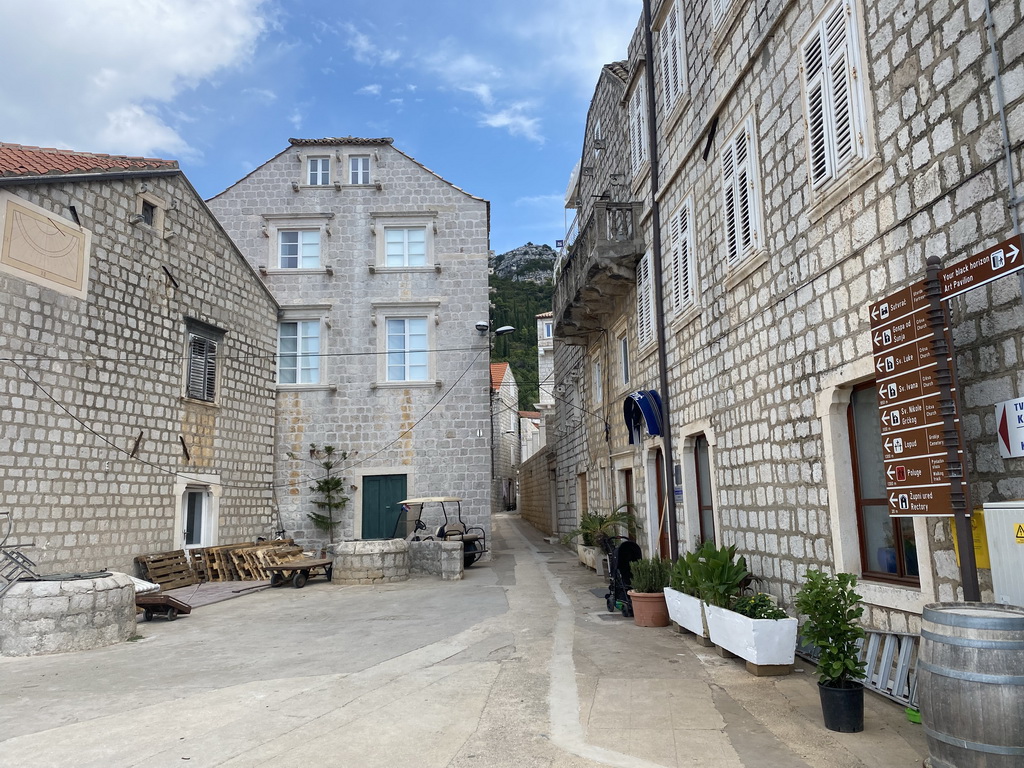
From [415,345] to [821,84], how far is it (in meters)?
13.0

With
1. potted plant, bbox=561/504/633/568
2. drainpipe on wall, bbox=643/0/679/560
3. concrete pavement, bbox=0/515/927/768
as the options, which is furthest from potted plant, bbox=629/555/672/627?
potted plant, bbox=561/504/633/568

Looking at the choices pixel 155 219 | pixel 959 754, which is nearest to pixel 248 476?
pixel 155 219

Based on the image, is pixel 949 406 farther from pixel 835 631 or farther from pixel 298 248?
pixel 298 248

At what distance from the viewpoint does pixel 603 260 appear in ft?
40.2

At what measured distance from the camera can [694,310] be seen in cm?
937

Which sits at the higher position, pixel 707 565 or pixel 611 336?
pixel 611 336

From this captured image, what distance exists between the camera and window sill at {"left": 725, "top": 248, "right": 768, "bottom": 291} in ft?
24.1

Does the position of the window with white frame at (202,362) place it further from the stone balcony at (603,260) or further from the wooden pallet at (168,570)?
the stone balcony at (603,260)

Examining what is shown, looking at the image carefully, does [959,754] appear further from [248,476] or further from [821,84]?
[248,476]

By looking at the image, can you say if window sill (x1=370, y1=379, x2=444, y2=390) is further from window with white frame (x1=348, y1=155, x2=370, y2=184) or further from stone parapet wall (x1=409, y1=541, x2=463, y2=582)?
window with white frame (x1=348, y1=155, x2=370, y2=184)

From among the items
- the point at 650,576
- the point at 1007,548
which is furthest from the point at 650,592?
the point at 1007,548

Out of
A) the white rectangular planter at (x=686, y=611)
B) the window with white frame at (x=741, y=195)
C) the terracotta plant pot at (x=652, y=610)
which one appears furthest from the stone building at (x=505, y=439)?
the white rectangular planter at (x=686, y=611)

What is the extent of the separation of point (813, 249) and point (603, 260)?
612cm

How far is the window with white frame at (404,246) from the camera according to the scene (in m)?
18.3
